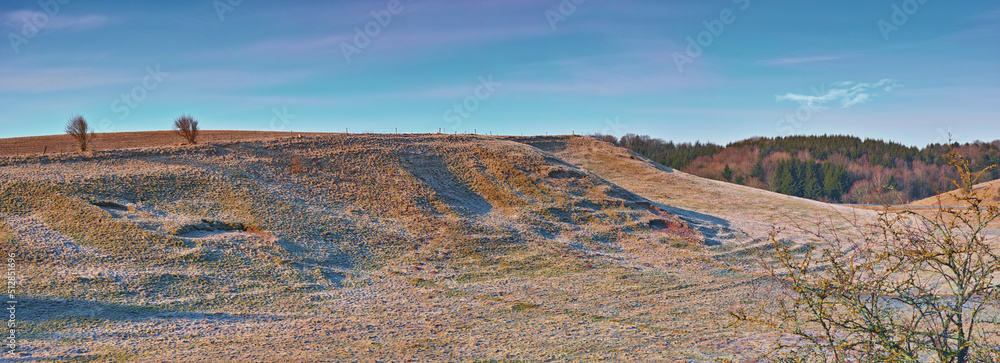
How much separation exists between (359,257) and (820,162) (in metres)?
99.8

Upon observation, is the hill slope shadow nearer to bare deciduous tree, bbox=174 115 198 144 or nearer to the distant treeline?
bare deciduous tree, bbox=174 115 198 144

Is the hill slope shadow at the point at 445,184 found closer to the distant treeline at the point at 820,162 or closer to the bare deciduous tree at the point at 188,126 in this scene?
the bare deciduous tree at the point at 188,126

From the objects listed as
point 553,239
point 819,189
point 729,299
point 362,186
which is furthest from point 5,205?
point 819,189

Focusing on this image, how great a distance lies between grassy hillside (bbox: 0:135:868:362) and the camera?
10.9 m

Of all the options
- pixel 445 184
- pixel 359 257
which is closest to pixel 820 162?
pixel 445 184

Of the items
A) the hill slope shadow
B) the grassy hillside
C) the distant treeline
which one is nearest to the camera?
the grassy hillside

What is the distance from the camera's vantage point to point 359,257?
714 inches

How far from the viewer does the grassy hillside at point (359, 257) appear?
10875 millimetres

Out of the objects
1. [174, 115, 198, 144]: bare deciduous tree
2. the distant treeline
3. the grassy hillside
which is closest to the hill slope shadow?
the grassy hillside

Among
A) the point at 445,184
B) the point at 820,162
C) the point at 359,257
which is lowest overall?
the point at 359,257

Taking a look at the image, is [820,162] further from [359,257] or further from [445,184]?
[359,257]

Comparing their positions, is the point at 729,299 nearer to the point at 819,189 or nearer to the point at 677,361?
the point at 677,361

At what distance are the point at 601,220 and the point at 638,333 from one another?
495 inches

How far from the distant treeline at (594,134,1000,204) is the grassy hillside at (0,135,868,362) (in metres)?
46.0
